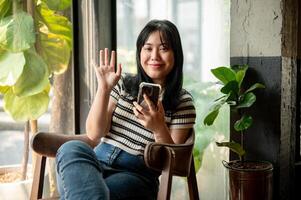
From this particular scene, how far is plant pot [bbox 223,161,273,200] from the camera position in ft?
6.08

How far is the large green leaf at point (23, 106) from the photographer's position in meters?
2.19

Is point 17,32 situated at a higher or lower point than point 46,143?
higher

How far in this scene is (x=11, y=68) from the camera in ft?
6.83

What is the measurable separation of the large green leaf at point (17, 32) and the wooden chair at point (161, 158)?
60 centimetres

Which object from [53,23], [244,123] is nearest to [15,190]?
[53,23]

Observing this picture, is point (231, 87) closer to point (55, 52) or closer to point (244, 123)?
point (244, 123)

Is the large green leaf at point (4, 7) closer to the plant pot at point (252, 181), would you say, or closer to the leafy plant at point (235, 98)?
the leafy plant at point (235, 98)

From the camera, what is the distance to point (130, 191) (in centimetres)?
157

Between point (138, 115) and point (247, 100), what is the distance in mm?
579

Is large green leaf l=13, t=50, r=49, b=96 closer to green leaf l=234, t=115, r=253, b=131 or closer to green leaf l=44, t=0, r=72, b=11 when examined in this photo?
green leaf l=44, t=0, r=72, b=11

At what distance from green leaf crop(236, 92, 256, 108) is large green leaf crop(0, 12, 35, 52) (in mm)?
1090

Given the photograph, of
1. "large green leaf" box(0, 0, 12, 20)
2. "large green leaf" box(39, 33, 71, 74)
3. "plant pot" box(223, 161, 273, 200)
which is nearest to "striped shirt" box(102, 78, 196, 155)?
"plant pot" box(223, 161, 273, 200)

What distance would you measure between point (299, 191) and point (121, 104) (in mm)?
1005

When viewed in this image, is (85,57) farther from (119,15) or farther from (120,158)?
(120,158)
